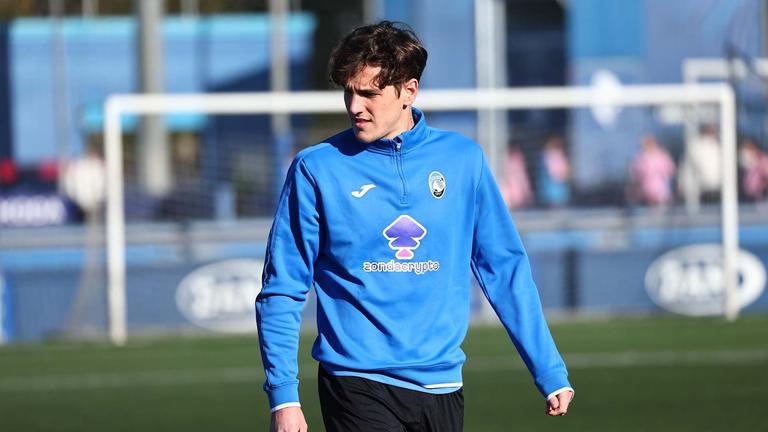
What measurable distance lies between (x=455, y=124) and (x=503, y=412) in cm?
687

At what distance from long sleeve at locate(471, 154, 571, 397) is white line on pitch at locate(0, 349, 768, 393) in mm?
6992

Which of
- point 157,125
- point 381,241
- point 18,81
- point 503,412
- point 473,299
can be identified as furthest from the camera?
point 18,81


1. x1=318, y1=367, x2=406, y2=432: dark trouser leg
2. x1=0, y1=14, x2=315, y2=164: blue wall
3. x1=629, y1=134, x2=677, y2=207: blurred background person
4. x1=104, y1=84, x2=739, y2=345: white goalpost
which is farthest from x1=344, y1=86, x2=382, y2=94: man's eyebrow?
x1=0, y1=14, x2=315, y2=164: blue wall

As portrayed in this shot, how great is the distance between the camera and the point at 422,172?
12.5ft

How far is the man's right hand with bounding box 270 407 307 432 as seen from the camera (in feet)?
11.7

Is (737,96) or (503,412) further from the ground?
(737,96)

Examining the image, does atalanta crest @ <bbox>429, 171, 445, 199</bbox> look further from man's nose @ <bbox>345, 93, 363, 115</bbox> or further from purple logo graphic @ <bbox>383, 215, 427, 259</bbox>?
man's nose @ <bbox>345, 93, 363, 115</bbox>

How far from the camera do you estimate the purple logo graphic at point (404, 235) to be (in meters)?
3.74

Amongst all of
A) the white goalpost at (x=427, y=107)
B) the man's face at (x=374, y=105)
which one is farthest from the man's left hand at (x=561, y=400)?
the white goalpost at (x=427, y=107)

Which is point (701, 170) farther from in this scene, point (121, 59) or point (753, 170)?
point (121, 59)

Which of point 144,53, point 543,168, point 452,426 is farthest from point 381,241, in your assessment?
point 144,53

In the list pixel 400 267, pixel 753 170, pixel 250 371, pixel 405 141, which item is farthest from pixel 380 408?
pixel 753 170

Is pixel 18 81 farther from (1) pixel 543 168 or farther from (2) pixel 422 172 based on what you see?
(2) pixel 422 172

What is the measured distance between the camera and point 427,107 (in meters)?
14.1
